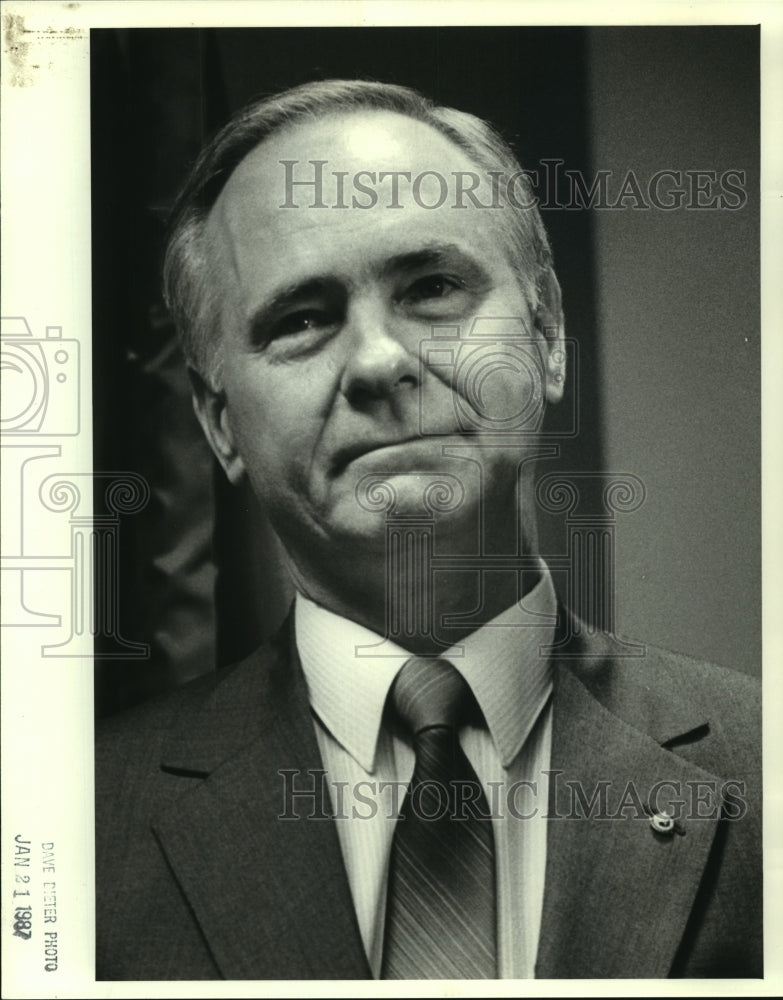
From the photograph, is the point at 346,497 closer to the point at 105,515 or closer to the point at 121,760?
the point at 105,515

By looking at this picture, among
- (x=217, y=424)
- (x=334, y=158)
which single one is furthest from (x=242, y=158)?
(x=217, y=424)

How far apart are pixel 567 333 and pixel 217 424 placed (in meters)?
0.57

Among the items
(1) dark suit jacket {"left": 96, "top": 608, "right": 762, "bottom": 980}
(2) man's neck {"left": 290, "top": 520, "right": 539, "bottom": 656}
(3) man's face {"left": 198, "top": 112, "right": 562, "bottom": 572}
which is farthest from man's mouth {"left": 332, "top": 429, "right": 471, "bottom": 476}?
(1) dark suit jacket {"left": 96, "top": 608, "right": 762, "bottom": 980}

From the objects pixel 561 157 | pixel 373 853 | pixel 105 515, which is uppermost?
pixel 561 157

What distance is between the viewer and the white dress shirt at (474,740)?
1.72m

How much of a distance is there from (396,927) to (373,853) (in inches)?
4.7

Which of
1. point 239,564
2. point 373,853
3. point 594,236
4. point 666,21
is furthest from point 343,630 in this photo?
point 666,21

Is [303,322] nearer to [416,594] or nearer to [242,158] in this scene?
[242,158]

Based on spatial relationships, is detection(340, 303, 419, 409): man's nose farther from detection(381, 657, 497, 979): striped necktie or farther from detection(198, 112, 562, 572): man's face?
detection(381, 657, 497, 979): striped necktie

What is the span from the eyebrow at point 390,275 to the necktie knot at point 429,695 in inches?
22.8

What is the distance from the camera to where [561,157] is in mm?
1761

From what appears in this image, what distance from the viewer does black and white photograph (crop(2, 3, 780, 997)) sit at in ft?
5.62

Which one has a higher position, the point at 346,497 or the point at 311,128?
the point at 311,128
